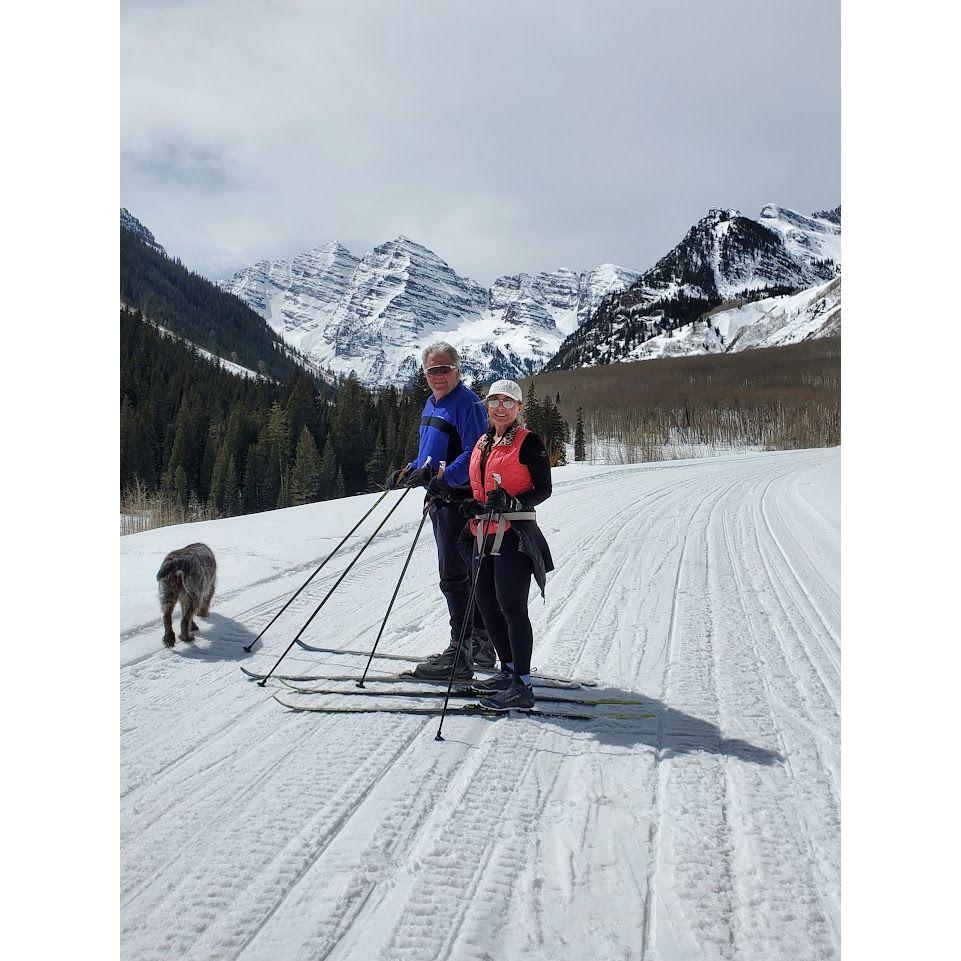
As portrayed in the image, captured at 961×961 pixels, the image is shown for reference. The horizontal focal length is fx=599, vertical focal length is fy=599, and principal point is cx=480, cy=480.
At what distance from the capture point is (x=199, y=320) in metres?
98.8

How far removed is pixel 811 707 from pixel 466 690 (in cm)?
173

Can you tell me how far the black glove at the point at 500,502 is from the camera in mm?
2979

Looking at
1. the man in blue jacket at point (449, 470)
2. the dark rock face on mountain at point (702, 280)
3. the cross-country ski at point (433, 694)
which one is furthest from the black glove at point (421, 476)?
the dark rock face on mountain at point (702, 280)

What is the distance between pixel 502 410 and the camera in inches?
122

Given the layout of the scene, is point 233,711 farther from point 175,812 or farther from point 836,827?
point 836,827

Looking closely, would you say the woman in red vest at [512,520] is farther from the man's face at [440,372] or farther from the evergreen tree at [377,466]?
the evergreen tree at [377,466]

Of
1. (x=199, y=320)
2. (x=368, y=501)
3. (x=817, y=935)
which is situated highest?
(x=199, y=320)

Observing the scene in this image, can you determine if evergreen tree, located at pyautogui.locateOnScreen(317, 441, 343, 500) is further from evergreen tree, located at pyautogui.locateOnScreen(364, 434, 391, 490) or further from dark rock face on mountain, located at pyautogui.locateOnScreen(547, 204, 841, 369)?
dark rock face on mountain, located at pyautogui.locateOnScreen(547, 204, 841, 369)

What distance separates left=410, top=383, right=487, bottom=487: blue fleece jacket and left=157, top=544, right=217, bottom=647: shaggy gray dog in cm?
170

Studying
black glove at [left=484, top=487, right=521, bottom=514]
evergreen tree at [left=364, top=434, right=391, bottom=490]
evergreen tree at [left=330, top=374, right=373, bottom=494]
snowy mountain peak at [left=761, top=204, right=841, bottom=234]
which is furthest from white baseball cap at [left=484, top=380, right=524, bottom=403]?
snowy mountain peak at [left=761, top=204, right=841, bottom=234]

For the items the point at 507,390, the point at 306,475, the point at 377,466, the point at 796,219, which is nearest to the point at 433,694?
the point at 507,390

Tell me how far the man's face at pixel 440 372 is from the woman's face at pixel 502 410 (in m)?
0.42

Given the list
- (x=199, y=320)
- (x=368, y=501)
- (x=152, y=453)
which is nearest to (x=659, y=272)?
(x=199, y=320)

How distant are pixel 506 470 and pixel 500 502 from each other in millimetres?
191
